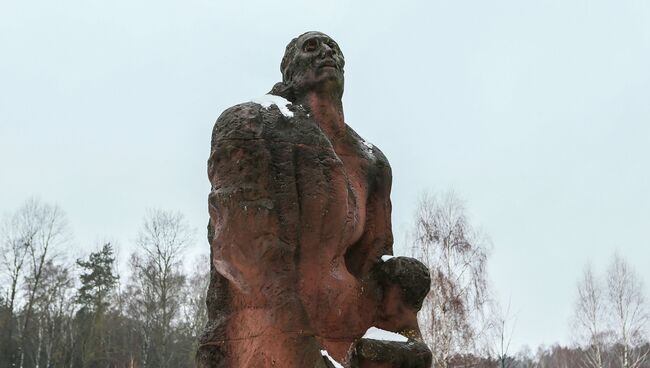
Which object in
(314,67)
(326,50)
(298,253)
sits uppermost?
(326,50)

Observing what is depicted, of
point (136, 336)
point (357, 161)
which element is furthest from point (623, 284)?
point (357, 161)

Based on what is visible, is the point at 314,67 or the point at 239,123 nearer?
the point at 239,123

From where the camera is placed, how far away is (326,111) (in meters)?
4.47

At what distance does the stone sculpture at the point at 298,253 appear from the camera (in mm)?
3680

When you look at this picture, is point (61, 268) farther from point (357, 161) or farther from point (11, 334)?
point (357, 161)

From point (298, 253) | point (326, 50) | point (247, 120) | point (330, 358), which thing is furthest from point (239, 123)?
point (330, 358)

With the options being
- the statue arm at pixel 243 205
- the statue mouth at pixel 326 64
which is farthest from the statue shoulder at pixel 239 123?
the statue mouth at pixel 326 64

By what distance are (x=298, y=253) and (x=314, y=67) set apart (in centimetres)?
131

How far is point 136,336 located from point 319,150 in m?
36.5

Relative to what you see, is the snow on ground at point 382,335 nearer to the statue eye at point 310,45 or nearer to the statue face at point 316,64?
the statue face at point 316,64

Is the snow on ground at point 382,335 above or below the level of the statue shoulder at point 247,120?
below

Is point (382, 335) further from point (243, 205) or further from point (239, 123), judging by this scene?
point (239, 123)

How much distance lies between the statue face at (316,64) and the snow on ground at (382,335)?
1.52 meters


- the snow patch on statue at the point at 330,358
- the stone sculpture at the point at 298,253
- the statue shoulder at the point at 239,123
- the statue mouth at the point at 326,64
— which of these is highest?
the statue mouth at the point at 326,64
